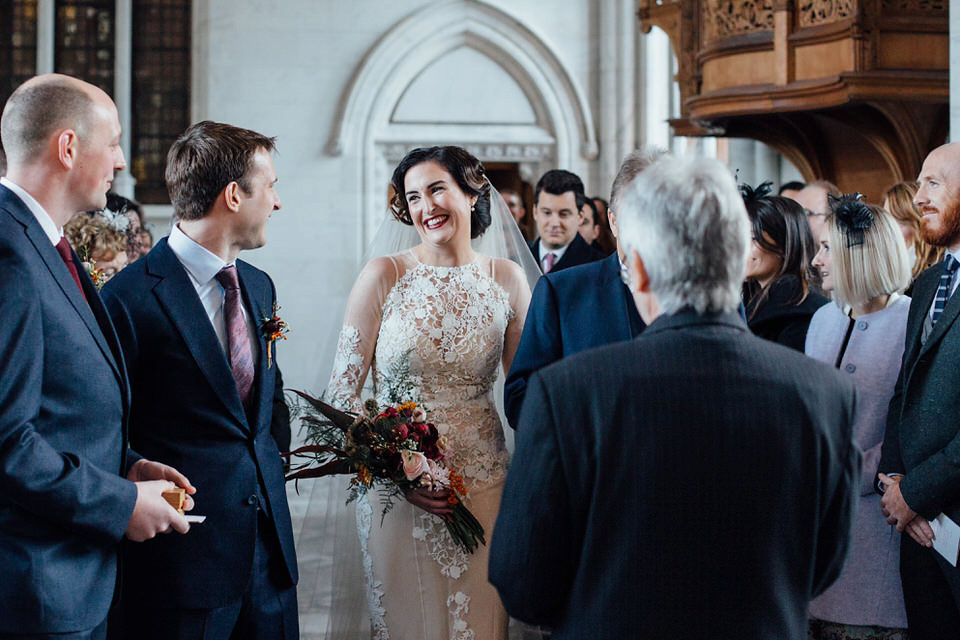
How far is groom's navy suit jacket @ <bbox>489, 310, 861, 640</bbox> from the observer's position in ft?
5.00

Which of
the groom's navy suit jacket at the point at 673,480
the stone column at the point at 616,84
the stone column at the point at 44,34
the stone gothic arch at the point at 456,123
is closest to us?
the groom's navy suit jacket at the point at 673,480

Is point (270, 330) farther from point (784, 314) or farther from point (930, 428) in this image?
point (784, 314)

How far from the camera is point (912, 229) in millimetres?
3816

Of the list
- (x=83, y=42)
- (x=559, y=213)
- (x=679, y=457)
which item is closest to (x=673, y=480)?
(x=679, y=457)

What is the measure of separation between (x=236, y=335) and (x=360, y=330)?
0.72 m

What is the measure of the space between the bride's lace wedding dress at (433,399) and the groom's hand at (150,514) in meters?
0.96

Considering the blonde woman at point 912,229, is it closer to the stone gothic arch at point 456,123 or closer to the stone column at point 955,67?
the stone column at point 955,67

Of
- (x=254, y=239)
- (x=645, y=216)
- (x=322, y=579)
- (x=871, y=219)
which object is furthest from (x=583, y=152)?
(x=645, y=216)

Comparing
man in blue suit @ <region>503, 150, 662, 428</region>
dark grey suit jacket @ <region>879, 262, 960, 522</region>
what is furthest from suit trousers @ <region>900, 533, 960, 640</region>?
man in blue suit @ <region>503, 150, 662, 428</region>

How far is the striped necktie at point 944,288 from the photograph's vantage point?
2799mm

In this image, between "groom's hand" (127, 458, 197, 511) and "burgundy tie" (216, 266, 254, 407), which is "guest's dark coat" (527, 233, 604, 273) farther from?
"groom's hand" (127, 458, 197, 511)

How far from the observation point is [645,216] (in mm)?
1571

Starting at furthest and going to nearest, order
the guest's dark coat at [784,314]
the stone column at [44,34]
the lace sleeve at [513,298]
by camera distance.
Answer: the stone column at [44,34]
the guest's dark coat at [784,314]
the lace sleeve at [513,298]

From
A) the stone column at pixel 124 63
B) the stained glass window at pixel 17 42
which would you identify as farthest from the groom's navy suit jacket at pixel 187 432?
the stained glass window at pixel 17 42
